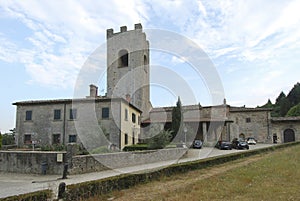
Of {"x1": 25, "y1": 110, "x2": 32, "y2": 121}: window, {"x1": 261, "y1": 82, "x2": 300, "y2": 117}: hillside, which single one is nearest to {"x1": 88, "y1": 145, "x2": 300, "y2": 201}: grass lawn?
{"x1": 25, "y1": 110, "x2": 32, "y2": 121}: window

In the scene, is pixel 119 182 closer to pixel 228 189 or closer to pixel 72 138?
pixel 228 189

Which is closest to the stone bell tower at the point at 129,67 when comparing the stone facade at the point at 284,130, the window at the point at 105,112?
the window at the point at 105,112

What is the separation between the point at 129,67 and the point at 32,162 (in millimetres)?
24191

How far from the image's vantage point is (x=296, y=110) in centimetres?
5075

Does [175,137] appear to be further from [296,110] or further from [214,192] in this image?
[296,110]

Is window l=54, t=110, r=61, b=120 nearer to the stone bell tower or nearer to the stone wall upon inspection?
the stone bell tower

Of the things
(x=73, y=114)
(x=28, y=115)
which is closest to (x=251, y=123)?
(x=73, y=114)

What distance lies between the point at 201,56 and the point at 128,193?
7672 millimetres

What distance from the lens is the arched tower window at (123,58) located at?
1474 inches

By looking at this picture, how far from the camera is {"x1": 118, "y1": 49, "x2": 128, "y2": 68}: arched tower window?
37438 mm

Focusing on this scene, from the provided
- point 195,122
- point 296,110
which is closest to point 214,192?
point 195,122

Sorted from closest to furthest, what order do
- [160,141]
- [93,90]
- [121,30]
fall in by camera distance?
[160,141], [93,90], [121,30]

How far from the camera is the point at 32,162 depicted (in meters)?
14.1

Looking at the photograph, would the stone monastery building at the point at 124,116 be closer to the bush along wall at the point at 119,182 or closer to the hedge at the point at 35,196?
the bush along wall at the point at 119,182
